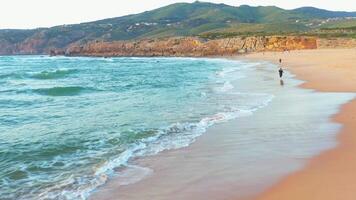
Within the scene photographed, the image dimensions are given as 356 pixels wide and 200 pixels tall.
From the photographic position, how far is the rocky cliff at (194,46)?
10006cm

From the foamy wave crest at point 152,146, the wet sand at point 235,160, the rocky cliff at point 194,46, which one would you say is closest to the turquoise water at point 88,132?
the foamy wave crest at point 152,146

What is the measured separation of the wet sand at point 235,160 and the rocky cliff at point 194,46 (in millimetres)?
84469

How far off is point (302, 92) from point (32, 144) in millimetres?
15112

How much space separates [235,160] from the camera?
10430 millimetres

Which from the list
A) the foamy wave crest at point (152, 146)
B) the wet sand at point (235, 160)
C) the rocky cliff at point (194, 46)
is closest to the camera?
the wet sand at point (235, 160)

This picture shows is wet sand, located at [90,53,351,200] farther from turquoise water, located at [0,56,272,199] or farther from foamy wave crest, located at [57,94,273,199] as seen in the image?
turquoise water, located at [0,56,272,199]

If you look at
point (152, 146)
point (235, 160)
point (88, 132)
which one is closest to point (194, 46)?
point (88, 132)

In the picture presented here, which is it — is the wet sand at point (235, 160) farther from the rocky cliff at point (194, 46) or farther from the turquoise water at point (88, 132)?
the rocky cliff at point (194, 46)

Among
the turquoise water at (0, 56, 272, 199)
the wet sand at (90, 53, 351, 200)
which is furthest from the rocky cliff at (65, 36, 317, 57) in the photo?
the wet sand at (90, 53, 351, 200)

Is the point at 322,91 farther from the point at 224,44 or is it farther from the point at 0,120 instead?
the point at 224,44

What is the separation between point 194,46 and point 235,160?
351ft

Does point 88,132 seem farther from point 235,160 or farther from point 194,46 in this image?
point 194,46

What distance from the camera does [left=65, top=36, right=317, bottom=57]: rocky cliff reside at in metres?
100

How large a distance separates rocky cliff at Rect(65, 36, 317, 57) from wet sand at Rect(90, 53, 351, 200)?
8447 cm
